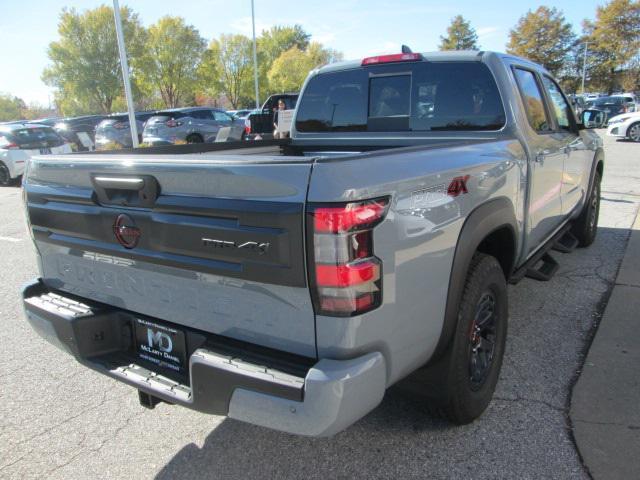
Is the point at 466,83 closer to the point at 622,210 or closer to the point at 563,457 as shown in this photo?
the point at 563,457

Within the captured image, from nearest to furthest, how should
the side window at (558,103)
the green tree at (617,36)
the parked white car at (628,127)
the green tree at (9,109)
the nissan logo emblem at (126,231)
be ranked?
1. the nissan logo emblem at (126,231)
2. the side window at (558,103)
3. the parked white car at (628,127)
4. the green tree at (617,36)
5. the green tree at (9,109)

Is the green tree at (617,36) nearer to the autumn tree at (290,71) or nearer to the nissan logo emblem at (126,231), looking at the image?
the autumn tree at (290,71)

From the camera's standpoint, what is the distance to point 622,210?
7.48 meters

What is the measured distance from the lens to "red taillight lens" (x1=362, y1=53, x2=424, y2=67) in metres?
3.49

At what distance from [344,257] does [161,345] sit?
3.39 feet

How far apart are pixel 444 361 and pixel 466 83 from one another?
1.98m

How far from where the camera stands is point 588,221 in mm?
5461

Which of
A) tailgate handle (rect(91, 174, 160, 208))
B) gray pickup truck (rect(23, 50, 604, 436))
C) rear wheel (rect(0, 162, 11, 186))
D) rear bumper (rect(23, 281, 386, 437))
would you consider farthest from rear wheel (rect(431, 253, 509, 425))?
rear wheel (rect(0, 162, 11, 186))

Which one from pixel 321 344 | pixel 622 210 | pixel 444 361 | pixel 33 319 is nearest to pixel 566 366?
pixel 444 361

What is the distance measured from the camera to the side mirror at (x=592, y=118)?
4.68 meters

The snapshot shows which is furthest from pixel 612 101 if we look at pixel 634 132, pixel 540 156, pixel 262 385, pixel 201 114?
pixel 262 385

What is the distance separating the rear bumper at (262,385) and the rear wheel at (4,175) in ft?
40.4

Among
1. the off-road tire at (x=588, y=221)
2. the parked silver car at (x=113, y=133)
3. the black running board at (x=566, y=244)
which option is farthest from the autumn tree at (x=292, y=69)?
the black running board at (x=566, y=244)

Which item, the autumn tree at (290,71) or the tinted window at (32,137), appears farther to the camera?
the autumn tree at (290,71)
